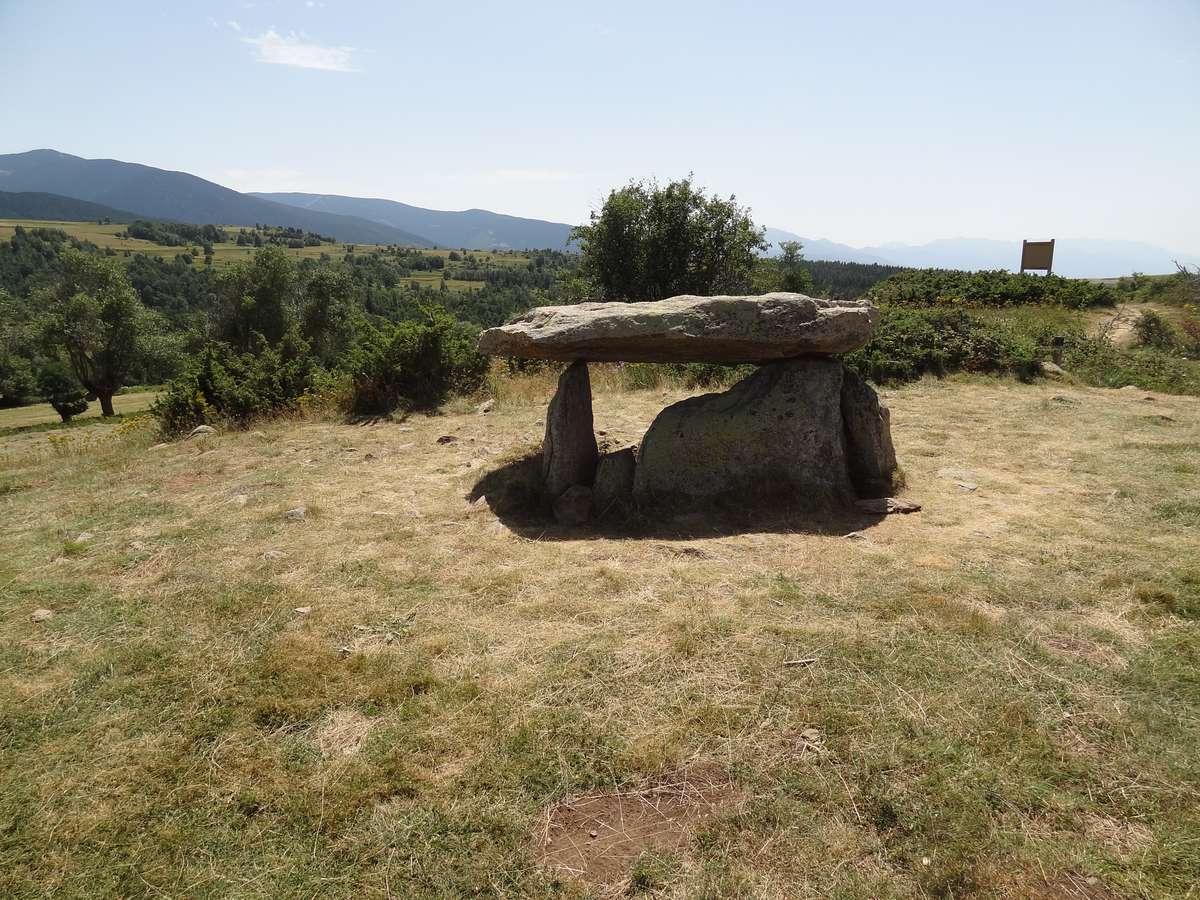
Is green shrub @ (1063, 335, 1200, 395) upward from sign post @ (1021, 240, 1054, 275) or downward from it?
downward

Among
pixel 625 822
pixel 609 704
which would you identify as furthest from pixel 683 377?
pixel 625 822

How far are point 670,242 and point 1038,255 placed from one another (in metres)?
14.3

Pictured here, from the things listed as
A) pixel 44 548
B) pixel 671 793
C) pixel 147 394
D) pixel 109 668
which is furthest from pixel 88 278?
pixel 671 793

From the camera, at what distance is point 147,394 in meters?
52.2

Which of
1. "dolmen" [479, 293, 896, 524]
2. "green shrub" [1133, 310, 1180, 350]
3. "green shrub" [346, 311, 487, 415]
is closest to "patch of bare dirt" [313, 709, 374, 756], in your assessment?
"dolmen" [479, 293, 896, 524]

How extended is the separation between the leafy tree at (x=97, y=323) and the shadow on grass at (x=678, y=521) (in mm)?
41906

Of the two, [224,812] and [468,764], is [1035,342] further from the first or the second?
[224,812]

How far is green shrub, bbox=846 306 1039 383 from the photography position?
14414mm

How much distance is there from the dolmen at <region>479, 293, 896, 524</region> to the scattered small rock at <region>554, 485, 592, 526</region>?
0.6 inches

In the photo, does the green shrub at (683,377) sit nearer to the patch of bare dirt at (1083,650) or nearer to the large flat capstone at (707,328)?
the large flat capstone at (707,328)

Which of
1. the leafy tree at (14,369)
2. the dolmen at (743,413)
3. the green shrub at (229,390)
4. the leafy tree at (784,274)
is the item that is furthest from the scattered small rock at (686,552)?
the leafy tree at (14,369)

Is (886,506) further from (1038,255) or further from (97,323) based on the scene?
(97,323)

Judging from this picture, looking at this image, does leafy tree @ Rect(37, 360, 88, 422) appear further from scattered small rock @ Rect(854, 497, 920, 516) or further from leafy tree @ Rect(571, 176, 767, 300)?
scattered small rock @ Rect(854, 497, 920, 516)

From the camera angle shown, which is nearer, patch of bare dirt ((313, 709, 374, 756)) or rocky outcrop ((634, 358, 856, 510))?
patch of bare dirt ((313, 709, 374, 756))
